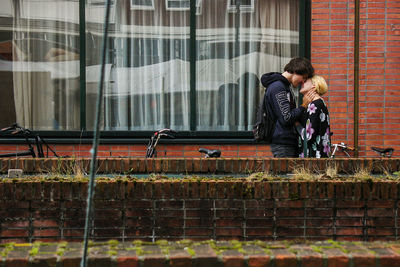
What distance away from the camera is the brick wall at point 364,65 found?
9383 mm

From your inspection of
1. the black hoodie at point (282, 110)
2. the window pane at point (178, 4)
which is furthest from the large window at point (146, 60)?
the black hoodie at point (282, 110)

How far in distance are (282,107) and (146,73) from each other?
3.97 m

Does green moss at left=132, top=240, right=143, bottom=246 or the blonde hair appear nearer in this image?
green moss at left=132, top=240, right=143, bottom=246

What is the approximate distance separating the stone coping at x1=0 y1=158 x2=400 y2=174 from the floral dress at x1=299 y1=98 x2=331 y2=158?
0.83 metres

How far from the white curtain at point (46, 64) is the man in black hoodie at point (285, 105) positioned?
425 cm

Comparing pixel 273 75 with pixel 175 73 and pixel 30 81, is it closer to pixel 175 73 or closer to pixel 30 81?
pixel 175 73

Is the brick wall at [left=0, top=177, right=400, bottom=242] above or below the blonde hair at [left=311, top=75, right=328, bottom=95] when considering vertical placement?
below

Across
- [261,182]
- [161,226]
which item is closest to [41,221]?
[161,226]

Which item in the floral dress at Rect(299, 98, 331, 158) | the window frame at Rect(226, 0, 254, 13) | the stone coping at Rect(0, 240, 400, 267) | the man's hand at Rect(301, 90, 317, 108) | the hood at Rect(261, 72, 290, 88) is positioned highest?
the window frame at Rect(226, 0, 254, 13)

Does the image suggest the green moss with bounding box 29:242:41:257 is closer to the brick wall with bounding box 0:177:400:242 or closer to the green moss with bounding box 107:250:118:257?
the brick wall with bounding box 0:177:400:242

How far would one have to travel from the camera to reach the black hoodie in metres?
6.22

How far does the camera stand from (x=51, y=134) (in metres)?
9.52

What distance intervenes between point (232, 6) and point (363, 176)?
5.96m

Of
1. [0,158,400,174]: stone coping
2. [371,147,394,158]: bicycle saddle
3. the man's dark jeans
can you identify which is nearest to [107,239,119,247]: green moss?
[0,158,400,174]: stone coping
